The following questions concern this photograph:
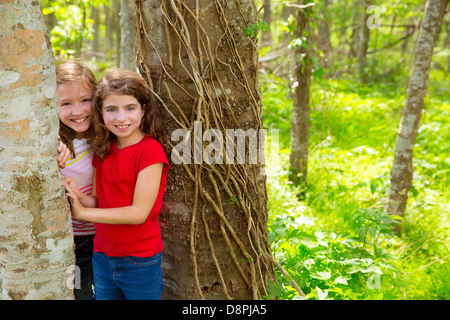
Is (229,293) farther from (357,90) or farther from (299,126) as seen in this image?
(357,90)

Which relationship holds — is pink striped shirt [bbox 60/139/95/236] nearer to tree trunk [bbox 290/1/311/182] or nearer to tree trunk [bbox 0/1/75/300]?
tree trunk [bbox 0/1/75/300]

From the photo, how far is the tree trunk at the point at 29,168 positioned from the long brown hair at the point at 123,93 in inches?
17.5

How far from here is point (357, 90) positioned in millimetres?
8977

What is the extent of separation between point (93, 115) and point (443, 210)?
4.21 metres

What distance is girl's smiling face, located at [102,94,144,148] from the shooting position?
180cm

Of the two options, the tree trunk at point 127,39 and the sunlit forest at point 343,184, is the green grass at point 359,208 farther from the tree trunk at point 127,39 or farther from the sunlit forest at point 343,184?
the tree trunk at point 127,39

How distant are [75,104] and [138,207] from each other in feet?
2.29

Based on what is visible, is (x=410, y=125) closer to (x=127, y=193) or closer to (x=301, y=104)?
(x=301, y=104)

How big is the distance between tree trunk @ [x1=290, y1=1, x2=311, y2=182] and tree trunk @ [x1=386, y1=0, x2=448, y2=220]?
49.1 inches

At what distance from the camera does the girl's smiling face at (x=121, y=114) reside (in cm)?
180

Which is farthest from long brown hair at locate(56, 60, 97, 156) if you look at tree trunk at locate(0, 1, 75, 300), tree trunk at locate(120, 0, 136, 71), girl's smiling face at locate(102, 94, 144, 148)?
tree trunk at locate(120, 0, 136, 71)

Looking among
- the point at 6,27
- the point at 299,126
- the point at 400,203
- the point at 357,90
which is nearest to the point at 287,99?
the point at 357,90

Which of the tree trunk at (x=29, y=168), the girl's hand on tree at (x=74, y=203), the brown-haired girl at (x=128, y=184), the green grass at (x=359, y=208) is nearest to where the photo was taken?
the tree trunk at (x=29, y=168)

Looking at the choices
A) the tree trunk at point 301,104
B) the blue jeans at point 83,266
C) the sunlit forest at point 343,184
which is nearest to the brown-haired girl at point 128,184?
the blue jeans at point 83,266
